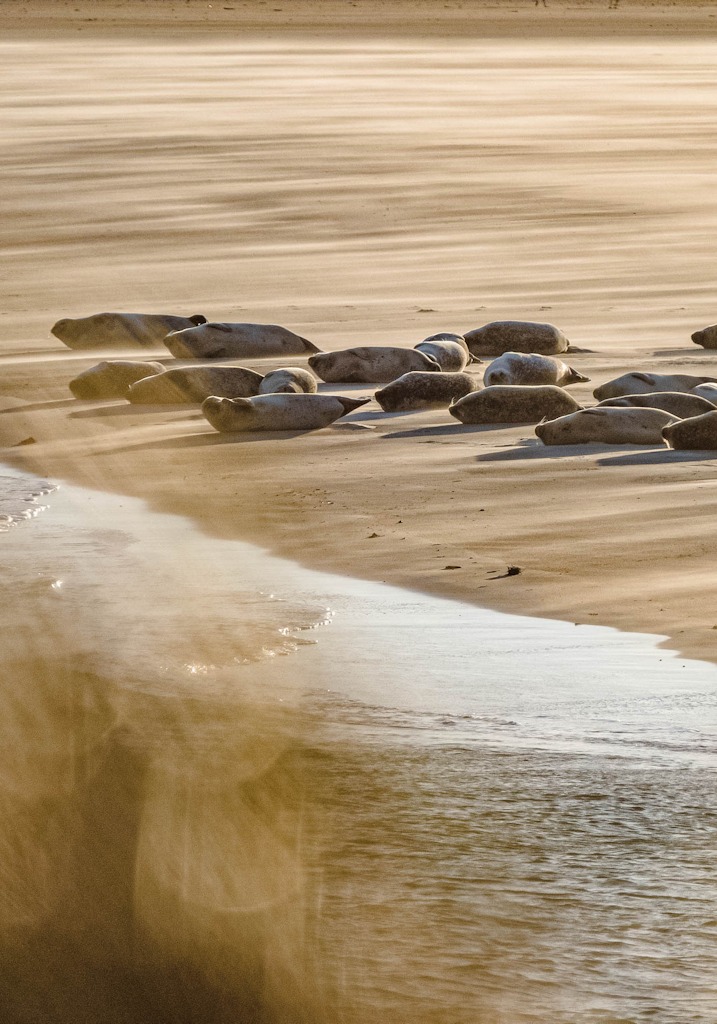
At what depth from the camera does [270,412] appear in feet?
22.9

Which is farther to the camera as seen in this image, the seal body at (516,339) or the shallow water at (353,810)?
the seal body at (516,339)

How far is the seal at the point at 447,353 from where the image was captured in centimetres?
791

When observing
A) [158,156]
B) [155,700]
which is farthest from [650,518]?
[158,156]

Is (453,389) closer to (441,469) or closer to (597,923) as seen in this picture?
(441,469)

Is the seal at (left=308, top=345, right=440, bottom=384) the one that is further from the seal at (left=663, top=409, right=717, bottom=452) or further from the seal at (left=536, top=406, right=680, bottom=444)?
the seal at (left=663, top=409, right=717, bottom=452)

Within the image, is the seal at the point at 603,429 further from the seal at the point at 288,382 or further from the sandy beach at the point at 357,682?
the seal at the point at 288,382

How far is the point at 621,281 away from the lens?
1070 cm

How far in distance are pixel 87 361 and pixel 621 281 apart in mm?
3640

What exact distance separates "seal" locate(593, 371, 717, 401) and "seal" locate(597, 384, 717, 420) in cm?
34

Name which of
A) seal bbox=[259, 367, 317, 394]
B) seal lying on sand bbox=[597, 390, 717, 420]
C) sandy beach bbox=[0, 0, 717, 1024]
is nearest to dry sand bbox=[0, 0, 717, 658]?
sandy beach bbox=[0, 0, 717, 1024]

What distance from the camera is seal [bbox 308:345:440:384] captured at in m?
7.81

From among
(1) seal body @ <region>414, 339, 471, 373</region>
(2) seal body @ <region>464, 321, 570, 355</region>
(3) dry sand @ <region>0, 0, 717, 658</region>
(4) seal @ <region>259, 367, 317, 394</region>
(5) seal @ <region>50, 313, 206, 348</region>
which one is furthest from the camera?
(5) seal @ <region>50, 313, 206, 348</region>

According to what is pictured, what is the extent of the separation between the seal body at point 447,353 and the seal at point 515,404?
3.03 feet

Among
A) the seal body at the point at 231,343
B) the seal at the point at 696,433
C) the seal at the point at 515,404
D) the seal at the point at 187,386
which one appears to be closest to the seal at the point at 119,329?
the seal body at the point at 231,343
